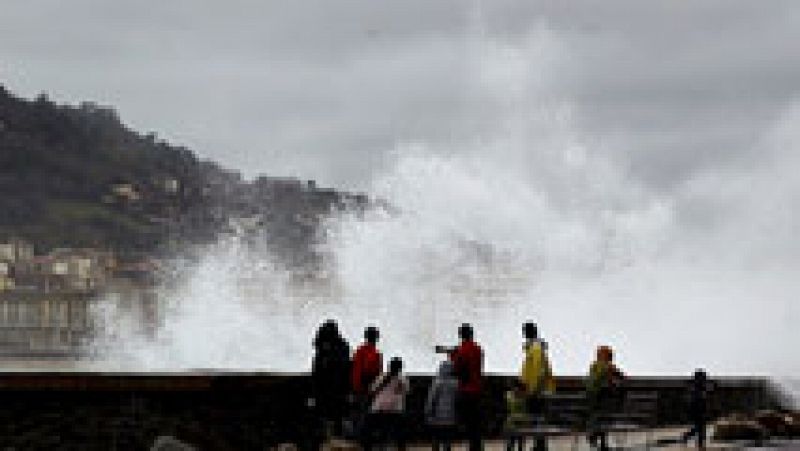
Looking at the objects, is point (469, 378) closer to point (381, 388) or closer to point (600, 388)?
point (381, 388)

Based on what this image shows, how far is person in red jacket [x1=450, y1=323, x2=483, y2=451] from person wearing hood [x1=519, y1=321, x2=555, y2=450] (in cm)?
92

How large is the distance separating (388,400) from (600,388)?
3.95 m

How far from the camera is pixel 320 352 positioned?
57.9 feet

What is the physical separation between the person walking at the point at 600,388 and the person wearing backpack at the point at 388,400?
137 inches

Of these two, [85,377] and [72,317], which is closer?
[85,377]

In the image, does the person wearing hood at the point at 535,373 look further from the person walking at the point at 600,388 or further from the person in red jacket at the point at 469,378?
the person walking at the point at 600,388

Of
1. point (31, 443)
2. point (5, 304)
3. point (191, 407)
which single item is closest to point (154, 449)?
point (31, 443)

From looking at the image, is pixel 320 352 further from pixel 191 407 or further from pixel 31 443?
pixel 31 443

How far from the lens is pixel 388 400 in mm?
16672

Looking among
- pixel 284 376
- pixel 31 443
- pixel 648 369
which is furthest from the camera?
pixel 648 369

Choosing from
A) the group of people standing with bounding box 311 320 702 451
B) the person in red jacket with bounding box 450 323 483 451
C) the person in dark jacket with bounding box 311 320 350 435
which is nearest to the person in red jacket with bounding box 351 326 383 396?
the group of people standing with bounding box 311 320 702 451

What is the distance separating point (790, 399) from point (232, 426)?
19363 mm

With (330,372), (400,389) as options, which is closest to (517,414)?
(400,389)

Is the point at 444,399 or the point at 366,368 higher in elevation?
the point at 366,368
